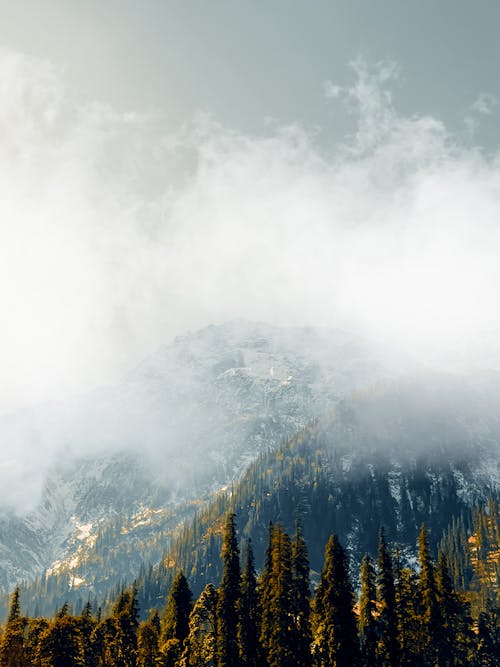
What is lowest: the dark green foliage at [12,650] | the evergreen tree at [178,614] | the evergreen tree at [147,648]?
the dark green foliage at [12,650]

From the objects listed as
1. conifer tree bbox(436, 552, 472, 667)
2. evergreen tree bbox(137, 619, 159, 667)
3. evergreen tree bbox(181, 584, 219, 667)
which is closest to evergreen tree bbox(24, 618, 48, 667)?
evergreen tree bbox(137, 619, 159, 667)

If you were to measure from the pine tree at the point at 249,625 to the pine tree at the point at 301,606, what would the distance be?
610 cm

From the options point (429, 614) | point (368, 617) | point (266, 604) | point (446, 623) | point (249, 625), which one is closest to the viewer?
point (266, 604)

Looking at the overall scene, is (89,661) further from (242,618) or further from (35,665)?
(242,618)

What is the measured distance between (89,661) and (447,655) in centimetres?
4641

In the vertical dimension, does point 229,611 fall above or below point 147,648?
above

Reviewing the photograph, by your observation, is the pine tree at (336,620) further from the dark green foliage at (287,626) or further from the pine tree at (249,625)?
the pine tree at (249,625)

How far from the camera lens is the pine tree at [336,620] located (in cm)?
6688

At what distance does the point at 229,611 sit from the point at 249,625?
297 cm

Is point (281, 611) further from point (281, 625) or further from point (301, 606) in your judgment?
point (301, 606)

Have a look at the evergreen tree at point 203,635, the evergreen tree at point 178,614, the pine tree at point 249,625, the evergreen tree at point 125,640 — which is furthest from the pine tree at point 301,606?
the evergreen tree at point 125,640

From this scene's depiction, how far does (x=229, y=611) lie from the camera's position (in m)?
75.8

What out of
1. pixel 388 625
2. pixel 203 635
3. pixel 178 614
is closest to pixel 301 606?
pixel 203 635

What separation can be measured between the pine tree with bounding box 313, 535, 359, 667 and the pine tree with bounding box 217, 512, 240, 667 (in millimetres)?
10295
